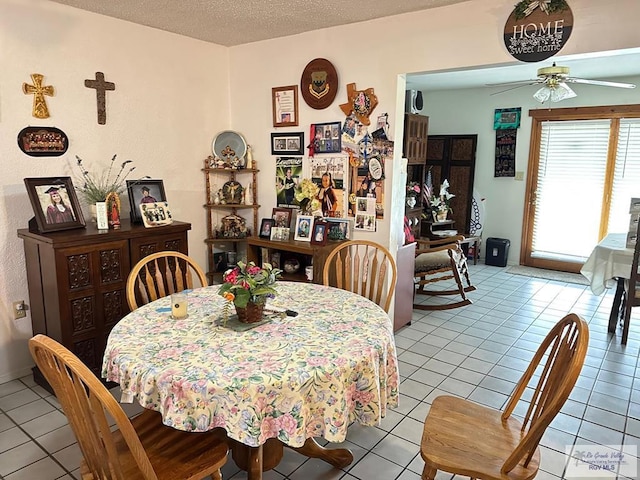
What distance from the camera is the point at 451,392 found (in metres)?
2.74

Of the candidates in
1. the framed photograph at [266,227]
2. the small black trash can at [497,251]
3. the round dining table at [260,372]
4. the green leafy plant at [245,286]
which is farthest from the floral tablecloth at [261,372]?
the small black trash can at [497,251]

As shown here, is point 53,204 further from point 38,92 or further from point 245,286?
point 245,286

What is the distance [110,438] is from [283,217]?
2482 millimetres

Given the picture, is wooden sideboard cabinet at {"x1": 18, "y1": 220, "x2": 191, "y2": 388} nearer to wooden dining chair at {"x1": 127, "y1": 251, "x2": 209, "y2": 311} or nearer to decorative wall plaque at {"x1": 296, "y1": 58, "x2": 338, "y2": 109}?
wooden dining chair at {"x1": 127, "y1": 251, "x2": 209, "y2": 311}

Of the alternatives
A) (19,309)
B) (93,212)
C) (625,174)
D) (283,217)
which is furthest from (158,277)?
(625,174)

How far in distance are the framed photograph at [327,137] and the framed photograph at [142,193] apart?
4.00 feet

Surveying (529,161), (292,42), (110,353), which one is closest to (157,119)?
(292,42)

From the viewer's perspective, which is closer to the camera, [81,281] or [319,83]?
[81,281]

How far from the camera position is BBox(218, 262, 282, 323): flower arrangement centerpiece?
173cm

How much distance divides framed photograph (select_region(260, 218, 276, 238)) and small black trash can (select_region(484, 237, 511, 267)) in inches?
142

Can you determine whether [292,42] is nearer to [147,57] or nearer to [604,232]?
[147,57]

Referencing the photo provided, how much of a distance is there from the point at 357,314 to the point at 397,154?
1561 millimetres

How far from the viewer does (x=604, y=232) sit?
5422 millimetres

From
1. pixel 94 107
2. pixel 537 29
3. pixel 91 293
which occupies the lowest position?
pixel 91 293
